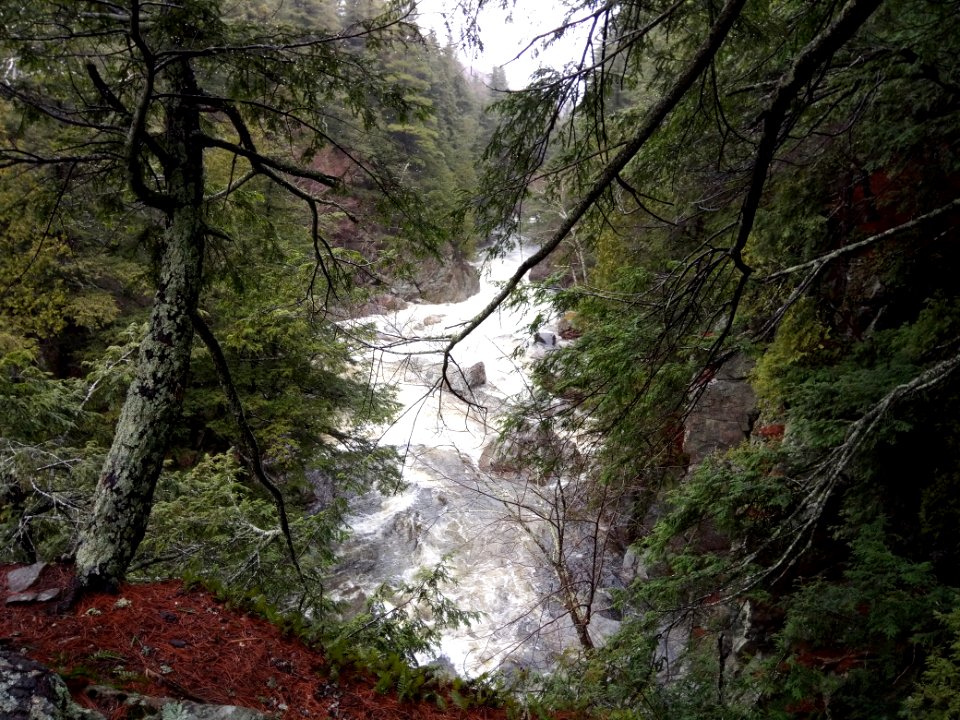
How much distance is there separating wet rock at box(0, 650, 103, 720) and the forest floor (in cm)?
12

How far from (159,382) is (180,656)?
4.98ft

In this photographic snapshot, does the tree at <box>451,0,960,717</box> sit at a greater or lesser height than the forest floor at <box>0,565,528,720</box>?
greater

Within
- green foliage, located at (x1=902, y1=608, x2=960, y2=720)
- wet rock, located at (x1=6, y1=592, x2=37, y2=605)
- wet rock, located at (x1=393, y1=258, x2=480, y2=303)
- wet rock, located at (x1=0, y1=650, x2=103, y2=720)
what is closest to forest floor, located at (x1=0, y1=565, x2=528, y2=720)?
wet rock, located at (x1=6, y1=592, x2=37, y2=605)

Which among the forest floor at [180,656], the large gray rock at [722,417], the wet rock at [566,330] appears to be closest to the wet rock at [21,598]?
the forest floor at [180,656]

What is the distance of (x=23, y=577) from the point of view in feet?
8.71

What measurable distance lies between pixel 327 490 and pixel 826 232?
10.1 m

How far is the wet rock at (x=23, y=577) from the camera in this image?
2.59 metres

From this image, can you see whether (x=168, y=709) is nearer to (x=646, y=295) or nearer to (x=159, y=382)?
(x=159, y=382)

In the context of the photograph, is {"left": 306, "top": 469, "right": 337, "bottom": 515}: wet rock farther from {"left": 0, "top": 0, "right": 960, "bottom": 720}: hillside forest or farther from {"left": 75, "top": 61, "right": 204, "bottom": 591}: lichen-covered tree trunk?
{"left": 75, "top": 61, "right": 204, "bottom": 591}: lichen-covered tree trunk

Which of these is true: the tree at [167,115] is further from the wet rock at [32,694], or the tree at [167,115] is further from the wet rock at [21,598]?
the wet rock at [32,694]

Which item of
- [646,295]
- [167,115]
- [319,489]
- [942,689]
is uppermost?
[319,489]

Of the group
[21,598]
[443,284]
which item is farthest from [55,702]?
[443,284]

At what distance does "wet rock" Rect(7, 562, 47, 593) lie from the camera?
2.59 metres

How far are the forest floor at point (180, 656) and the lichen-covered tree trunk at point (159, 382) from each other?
0.21 m
